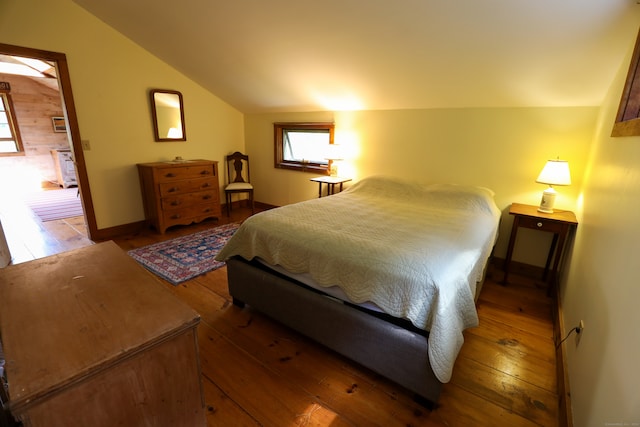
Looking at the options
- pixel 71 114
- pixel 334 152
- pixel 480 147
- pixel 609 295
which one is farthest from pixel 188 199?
pixel 609 295

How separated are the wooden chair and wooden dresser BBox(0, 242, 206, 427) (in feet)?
11.4

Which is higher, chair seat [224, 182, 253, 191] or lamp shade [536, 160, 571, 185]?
lamp shade [536, 160, 571, 185]

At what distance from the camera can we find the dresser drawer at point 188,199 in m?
3.63

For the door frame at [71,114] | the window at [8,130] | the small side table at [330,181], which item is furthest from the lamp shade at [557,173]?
the window at [8,130]

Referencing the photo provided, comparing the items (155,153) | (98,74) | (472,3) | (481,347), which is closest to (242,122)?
(155,153)

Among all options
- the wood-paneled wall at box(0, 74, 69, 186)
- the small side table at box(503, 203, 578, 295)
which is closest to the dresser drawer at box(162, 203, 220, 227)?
the small side table at box(503, 203, 578, 295)

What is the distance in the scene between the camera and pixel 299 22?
2.32 meters

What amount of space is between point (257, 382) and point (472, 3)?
2533 millimetres

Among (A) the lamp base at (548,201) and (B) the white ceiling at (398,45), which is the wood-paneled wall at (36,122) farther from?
(A) the lamp base at (548,201)

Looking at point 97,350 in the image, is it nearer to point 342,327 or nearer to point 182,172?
point 342,327

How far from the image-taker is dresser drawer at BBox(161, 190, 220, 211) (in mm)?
3629

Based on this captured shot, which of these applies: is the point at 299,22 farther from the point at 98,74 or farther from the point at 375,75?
the point at 98,74

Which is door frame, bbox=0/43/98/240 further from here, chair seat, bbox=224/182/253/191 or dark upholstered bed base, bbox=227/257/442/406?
dark upholstered bed base, bbox=227/257/442/406

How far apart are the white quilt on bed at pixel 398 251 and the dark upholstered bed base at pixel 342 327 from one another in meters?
0.09
